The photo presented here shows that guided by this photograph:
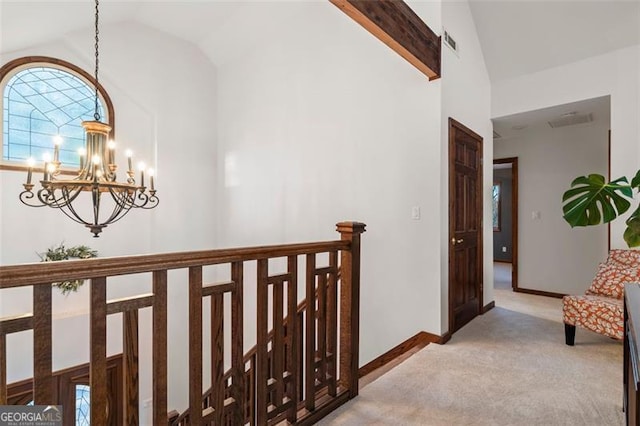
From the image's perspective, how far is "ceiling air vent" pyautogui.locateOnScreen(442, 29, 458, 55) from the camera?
2.99m

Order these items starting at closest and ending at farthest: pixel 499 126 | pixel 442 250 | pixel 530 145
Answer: pixel 442 250 → pixel 499 126 → pixel 530 145

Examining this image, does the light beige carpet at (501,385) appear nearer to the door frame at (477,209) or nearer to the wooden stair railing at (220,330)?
the wooden stair railing at (220,330)

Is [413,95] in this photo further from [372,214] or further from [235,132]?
[235,132]

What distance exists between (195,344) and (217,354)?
0.11 m

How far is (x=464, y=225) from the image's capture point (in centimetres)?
331

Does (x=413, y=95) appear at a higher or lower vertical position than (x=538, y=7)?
lower

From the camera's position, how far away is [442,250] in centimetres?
291

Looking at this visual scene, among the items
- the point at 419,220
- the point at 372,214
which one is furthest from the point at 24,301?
the point at 419,220

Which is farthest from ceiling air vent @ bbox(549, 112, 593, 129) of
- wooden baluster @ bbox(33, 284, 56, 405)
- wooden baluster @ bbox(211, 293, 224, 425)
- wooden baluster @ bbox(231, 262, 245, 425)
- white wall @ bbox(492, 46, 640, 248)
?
wooden baluster @ bbox(33, 284, 56, 405)

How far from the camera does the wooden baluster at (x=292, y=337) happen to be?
1.66m

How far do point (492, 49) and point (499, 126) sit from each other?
1.04 metres

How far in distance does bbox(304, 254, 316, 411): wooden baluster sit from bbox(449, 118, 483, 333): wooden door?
67.6 inches

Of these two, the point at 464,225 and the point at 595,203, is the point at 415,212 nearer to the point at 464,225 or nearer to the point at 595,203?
the point at 464,225

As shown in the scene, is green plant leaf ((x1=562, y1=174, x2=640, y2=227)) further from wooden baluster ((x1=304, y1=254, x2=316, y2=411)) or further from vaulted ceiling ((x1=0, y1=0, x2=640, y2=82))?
wooden baluster ((x1=304, y1=254, x2=316, y2=411))
